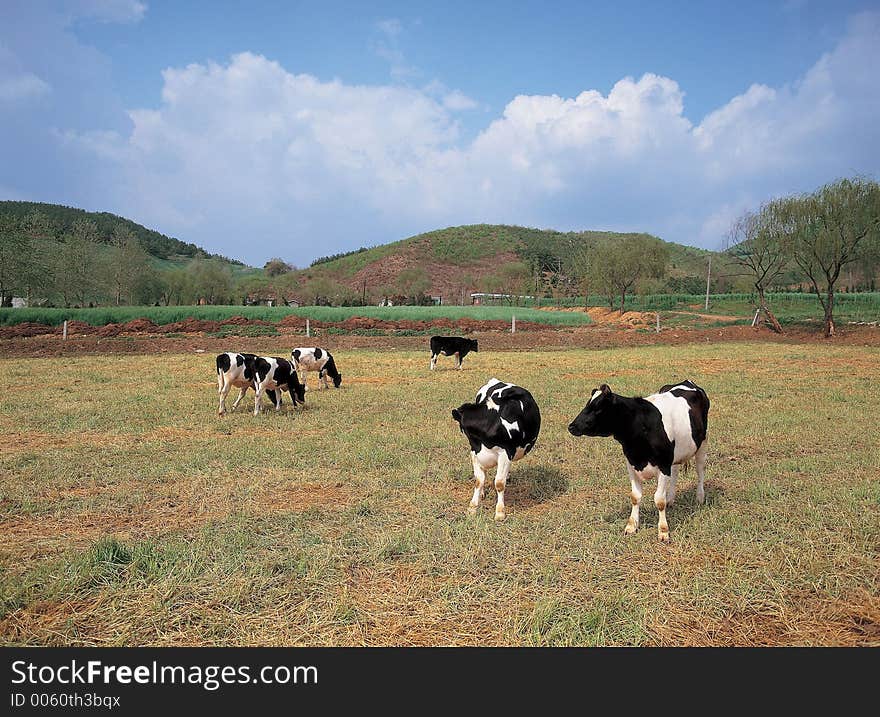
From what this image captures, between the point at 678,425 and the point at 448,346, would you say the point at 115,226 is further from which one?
the point at 678,425

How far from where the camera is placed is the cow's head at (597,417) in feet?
19.6

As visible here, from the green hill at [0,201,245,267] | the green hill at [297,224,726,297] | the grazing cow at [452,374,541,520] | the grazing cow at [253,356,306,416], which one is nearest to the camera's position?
the grazing cow at [452,374,541,520]

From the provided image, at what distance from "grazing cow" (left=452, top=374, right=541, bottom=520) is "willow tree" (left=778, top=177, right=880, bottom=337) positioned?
3780 cm

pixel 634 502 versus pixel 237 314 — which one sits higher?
pixel 237 314

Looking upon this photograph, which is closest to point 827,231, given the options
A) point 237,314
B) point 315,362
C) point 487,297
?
point 315,362

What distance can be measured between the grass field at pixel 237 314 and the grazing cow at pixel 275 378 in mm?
35444

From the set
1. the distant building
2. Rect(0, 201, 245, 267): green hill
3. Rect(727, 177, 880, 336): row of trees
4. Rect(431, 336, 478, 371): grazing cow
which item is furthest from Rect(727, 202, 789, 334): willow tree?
Rect(0, 201, 245, 267): green hill

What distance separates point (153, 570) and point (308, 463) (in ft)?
12.5

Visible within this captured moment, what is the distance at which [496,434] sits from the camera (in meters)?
6.73

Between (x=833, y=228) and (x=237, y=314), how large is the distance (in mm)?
46683

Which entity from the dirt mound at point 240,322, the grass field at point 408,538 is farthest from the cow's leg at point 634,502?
the dirt mound at point 240,322

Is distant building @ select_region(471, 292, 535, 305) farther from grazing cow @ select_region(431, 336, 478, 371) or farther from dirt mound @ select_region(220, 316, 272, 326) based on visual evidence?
grazing cow @ select_region(431, 336, 478, 371)

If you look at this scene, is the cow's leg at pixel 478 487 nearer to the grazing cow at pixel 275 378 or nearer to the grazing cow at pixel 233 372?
the grazing cow at pixel 275 378

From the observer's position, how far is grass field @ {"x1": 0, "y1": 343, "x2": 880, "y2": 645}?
14.5ft
